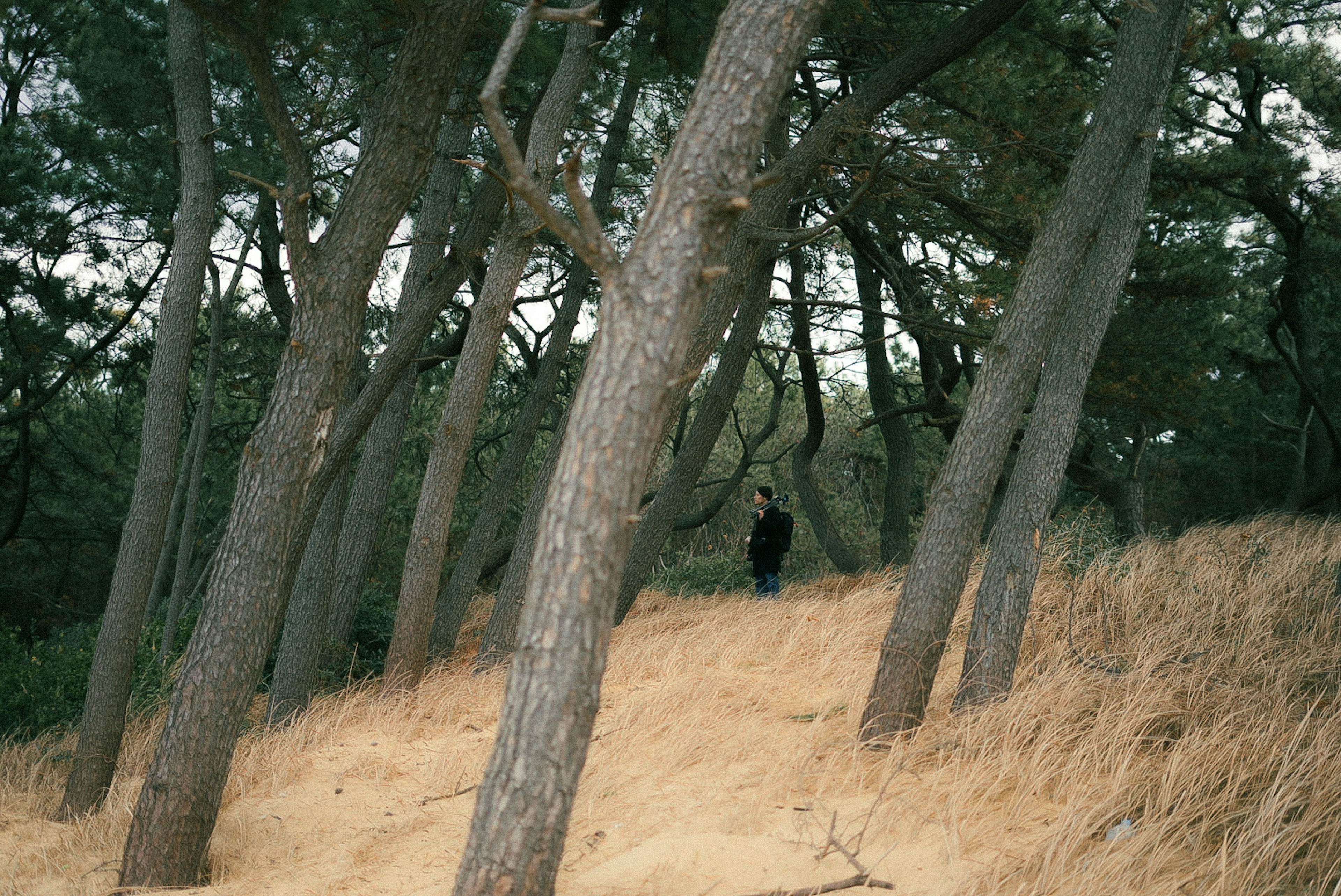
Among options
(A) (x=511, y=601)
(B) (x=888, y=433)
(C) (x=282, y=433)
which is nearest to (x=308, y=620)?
(A) (x=511, y=601)

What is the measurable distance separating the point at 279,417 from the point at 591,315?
821 centimetres

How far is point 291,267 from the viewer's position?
4391mm

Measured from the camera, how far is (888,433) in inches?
458

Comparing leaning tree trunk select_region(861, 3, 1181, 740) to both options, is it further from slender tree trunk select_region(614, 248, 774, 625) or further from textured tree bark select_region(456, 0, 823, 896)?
slender tree trunk select_region(614, 248, 774, 625)

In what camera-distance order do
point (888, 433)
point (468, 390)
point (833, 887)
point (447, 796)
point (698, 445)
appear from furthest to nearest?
point (888, 433) → point (698, 445) → point (468, 390) → point (447, 796) → point (833, 887)

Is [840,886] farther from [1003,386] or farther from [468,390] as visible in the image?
[468,390]

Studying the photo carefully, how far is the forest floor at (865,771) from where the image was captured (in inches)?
133

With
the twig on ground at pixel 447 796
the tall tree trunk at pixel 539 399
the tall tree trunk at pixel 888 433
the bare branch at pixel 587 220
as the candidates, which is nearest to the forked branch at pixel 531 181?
the bare branch at pixel 587 220

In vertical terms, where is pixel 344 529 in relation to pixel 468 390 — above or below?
below

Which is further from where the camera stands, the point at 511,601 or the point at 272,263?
the point at 272,263

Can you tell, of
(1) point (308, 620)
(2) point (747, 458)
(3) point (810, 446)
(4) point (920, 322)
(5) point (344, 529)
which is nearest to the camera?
(4) point (920, 322)

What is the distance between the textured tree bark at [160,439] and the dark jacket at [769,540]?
19.3 feet

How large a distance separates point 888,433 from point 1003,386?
274 inches

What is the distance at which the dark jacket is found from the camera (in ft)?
33.8
